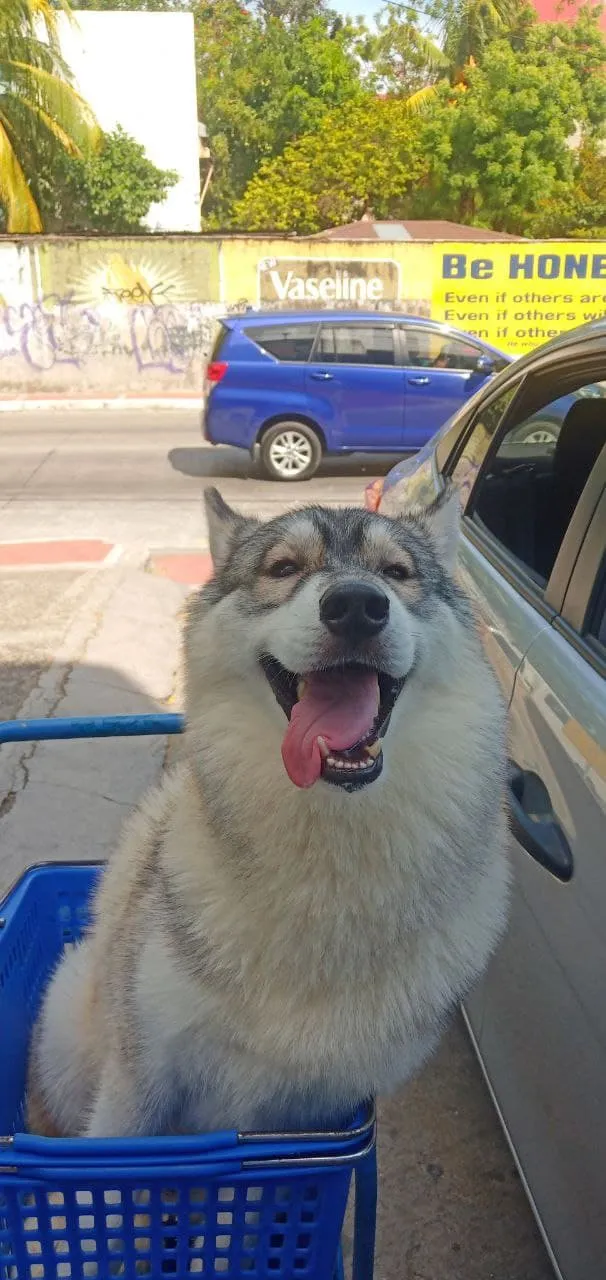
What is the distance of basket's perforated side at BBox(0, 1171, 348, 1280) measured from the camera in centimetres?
153

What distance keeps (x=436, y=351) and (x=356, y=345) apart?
3.71ft

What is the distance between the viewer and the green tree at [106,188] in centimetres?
2770

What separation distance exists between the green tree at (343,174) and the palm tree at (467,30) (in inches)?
98.0

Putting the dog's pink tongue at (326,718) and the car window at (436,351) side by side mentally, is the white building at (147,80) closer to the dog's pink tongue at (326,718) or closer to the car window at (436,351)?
the car window at (436,351)

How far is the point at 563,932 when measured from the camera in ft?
6.19

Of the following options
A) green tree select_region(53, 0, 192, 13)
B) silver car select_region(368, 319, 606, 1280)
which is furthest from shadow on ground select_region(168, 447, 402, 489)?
green tree select_region(53, 0, 192, 13)

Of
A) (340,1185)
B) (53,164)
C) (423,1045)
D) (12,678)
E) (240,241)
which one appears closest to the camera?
(340,1185)

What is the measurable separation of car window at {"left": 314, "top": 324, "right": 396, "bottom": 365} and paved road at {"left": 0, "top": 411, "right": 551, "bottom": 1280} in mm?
1633

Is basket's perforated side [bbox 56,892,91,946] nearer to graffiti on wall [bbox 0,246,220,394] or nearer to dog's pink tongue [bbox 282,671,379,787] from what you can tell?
dog's pink tongue [bbox 282,671,379,787]

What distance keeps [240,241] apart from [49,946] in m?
19.3

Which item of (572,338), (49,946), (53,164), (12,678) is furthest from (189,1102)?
Result: (53,164)

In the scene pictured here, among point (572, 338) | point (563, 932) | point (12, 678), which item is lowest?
point (12, 678)

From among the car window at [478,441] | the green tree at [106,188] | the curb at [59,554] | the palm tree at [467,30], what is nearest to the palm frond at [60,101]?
the green tree at [106,188]

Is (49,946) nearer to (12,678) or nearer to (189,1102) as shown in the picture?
(189,1102)
